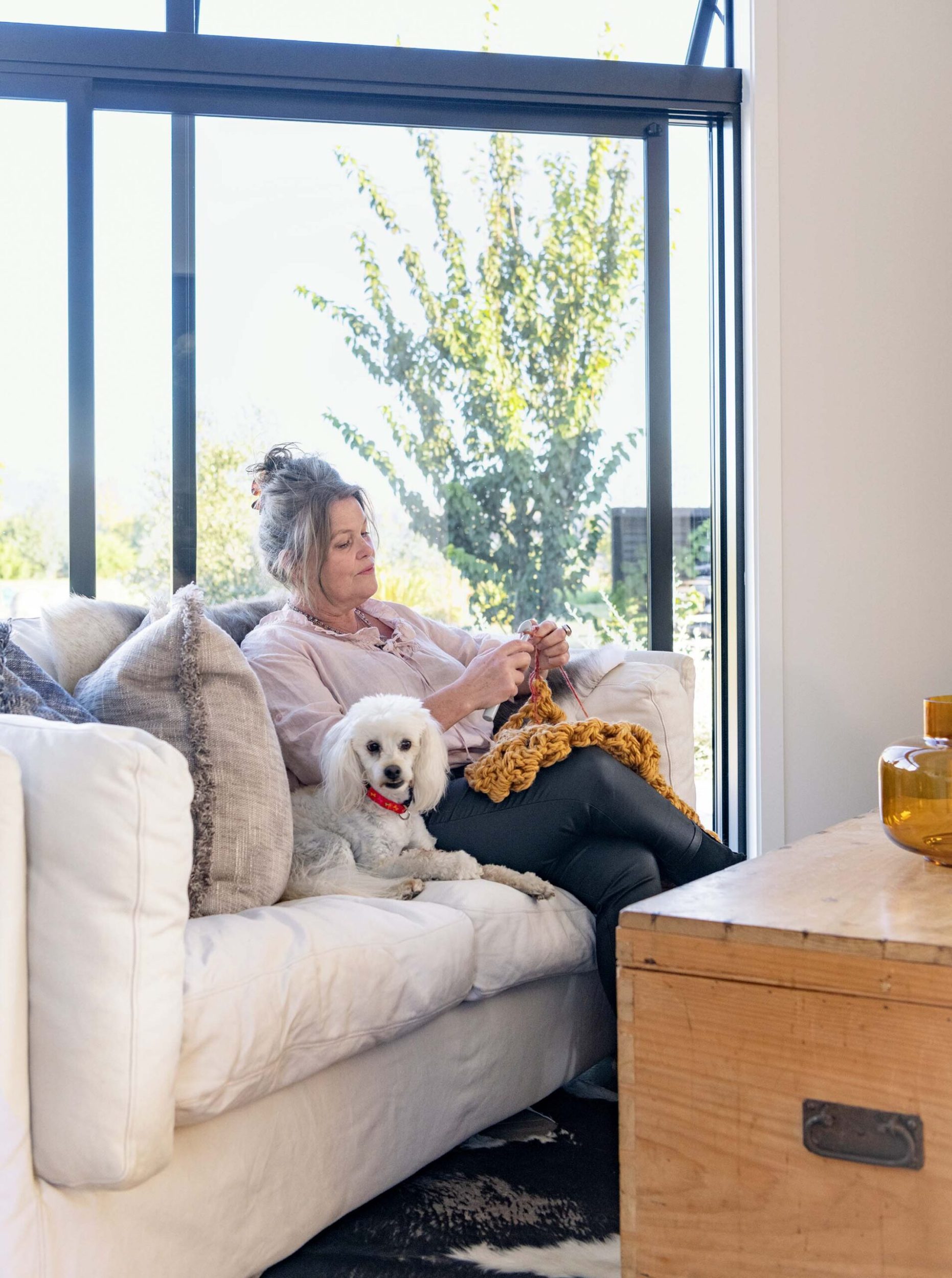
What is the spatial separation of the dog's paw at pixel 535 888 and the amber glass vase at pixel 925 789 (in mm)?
713

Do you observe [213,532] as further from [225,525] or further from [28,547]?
[28,547]

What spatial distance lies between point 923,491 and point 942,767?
192 centimetres

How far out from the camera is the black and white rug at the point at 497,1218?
56.0 inches

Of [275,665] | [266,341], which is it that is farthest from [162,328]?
[275,665]

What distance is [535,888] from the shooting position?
72.6 inches

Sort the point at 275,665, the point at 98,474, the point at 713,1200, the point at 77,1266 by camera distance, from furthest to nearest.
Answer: the point at 98,474
the point at 275,665
the point at 77,1266
the point at 713,1200

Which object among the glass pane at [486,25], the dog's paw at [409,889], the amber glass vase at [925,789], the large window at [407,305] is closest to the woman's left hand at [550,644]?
the dog's paw at [409,889]

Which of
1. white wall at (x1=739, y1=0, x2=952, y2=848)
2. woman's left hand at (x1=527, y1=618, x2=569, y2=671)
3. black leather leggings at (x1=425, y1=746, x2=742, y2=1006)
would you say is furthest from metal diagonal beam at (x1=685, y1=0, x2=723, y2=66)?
black leather leggings at (x1=425, y1=746, x2=742, y2=1006)

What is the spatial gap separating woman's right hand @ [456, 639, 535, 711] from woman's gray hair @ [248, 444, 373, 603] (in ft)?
1.20

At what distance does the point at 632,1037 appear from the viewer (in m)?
1.03

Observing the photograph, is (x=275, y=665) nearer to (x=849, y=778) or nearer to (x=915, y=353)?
(x=849, y=778)

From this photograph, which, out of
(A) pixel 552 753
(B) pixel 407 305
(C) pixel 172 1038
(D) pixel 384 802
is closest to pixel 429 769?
(D) pixel 384 802

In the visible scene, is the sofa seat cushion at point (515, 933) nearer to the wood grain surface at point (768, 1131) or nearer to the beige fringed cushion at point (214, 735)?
the beige fringed cushion at point (214, 735)

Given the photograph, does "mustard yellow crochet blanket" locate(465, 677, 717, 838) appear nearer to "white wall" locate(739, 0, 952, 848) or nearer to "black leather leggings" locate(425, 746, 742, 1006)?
"black leather leggings" locate(425, 746, 742, 1006)
